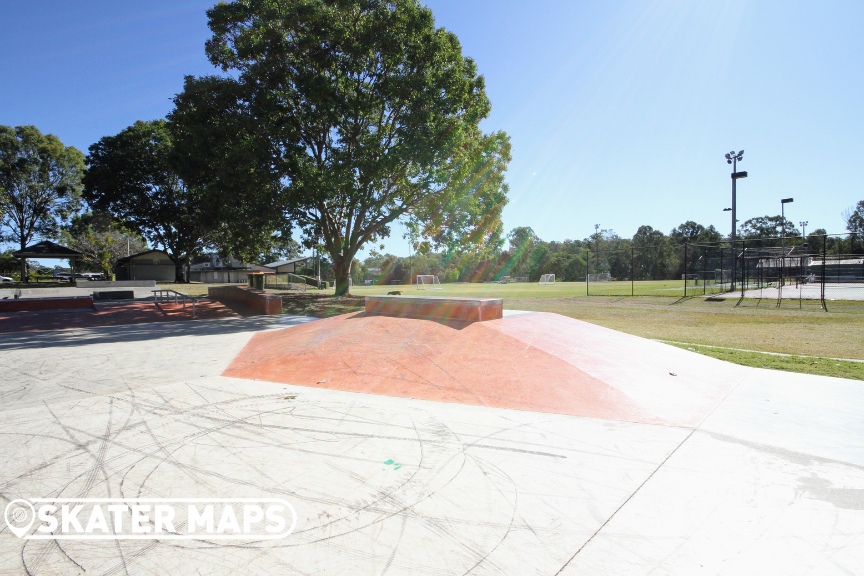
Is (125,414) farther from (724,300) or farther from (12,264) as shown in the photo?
(12,264)

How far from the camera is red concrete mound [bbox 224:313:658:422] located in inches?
237

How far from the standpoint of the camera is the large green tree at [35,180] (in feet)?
130

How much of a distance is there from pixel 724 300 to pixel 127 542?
2764cm

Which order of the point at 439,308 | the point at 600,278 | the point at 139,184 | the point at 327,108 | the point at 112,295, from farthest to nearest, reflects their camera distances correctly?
1. the point at 600,278
2. the point at 139,184
3. the point at 112,295
4. the point at 327,108
5. the point at 439,308

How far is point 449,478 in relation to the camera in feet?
12.1

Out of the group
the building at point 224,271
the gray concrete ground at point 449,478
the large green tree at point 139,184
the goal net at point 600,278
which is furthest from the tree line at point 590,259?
the gray concrete ground at point 449,478

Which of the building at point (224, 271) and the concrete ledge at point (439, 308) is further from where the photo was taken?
the building at point (224, 271)


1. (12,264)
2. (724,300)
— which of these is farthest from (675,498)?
(12,264)

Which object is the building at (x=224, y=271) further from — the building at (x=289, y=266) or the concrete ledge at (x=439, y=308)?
the concrete ledge at (x=439, y=308)

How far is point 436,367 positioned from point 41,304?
64.3 feet

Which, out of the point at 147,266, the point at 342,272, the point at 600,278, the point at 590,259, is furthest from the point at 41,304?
the point at 590,259
